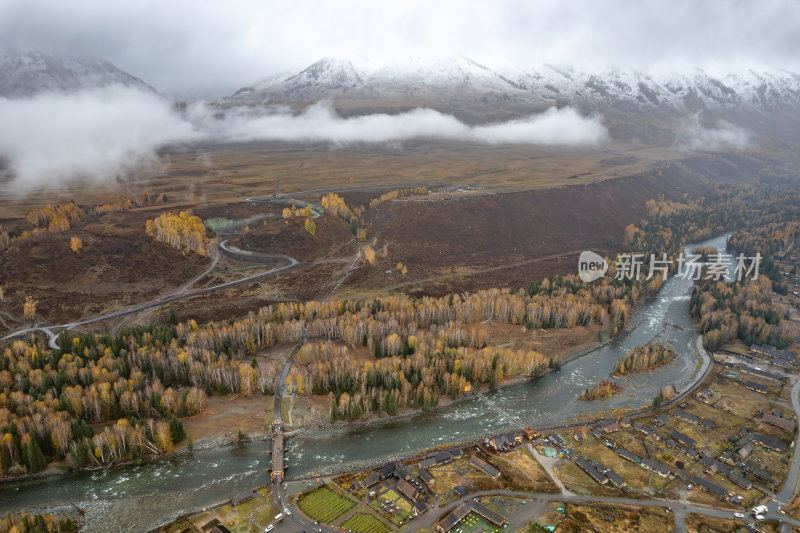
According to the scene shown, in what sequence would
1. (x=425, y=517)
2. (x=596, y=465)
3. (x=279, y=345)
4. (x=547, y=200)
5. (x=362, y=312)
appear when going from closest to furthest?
(x=425, y=517) → (x=596, y=465) → (x=279, y=345) → (x=362, y=312) → (x=547, y=200)

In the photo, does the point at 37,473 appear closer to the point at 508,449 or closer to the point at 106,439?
the point at 106,439

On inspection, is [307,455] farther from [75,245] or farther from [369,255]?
[75,245]

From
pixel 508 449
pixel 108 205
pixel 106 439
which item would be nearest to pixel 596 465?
pixel 508 449

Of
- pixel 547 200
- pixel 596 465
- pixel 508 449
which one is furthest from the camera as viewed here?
pixel 547 200

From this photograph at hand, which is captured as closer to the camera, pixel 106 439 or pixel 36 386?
pixel 106 439

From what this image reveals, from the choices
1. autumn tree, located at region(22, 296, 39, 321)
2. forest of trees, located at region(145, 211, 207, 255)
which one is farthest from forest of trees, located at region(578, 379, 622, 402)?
autumn tree, located at region(22, 296, 39, 321)

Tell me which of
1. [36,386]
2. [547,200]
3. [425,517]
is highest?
[547,200]

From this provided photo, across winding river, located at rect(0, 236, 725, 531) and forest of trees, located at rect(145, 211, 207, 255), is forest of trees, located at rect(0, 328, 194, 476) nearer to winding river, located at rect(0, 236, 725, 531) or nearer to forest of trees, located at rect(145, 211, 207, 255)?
winding river, located at rect(0, 236, 725, 531)

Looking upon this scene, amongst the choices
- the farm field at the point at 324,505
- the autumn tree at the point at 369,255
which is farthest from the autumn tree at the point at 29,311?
the farm field at the point at 324,505
